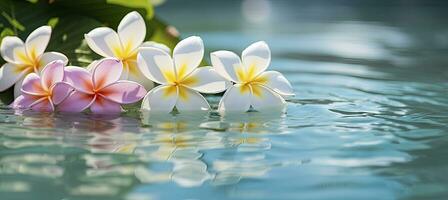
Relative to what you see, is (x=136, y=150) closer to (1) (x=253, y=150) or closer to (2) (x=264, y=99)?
(1) (x=253, y=150)

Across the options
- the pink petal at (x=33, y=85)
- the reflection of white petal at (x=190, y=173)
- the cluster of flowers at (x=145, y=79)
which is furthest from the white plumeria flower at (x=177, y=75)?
the reflection of white petal at (x=190, y=173)

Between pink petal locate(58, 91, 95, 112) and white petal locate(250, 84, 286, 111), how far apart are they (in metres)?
0.16

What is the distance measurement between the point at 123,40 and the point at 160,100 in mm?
72

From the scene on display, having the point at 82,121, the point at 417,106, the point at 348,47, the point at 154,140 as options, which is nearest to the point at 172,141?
the point at 154,140

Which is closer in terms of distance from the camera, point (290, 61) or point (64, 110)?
point (64, 110)

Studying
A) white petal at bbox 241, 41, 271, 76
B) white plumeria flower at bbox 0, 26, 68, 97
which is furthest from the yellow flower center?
white petal at bbox 241, 41, 271, 76

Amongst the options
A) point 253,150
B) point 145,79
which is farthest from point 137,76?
point 253,150

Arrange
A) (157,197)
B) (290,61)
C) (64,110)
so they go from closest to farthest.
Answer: (157,197)
(64,110)
(290,61)

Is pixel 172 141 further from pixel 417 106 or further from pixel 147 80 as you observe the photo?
pixel 417 106

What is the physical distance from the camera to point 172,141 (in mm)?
636

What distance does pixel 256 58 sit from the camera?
771mm

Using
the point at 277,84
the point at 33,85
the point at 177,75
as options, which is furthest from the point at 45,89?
Answer: the point at 277,84

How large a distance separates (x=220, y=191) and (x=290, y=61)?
1072 mm

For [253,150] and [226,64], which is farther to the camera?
[226,64]
